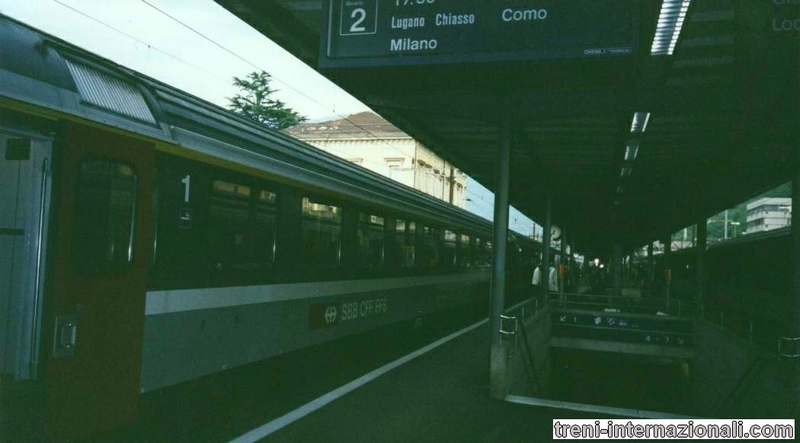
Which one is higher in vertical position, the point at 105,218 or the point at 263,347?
the point at 105,218

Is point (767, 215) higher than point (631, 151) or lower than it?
higher

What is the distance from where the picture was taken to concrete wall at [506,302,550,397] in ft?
32.4

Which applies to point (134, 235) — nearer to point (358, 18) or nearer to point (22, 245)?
Answer: point (22, 245)

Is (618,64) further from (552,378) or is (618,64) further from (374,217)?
(552,378)

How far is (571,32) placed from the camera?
6.22 meters

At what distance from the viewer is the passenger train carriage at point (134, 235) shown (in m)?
4.82

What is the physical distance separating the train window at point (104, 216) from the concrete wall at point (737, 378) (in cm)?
773

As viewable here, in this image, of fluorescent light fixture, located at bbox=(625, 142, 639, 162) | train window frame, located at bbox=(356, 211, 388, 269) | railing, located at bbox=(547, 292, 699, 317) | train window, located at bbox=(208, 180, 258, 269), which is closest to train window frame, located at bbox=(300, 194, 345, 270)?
train window frame, located at bbox=(356, 211, 388, 269)

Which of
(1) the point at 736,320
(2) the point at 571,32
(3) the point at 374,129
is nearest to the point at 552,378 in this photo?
(1) the point at 736,320

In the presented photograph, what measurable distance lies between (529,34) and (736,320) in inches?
361

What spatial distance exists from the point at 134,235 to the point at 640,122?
30.3 ft

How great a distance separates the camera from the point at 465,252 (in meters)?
18.8

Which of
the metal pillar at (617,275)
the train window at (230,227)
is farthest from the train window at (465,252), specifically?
the train window at (230,227)

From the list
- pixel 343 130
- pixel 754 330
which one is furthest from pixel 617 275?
pixel 343 130
